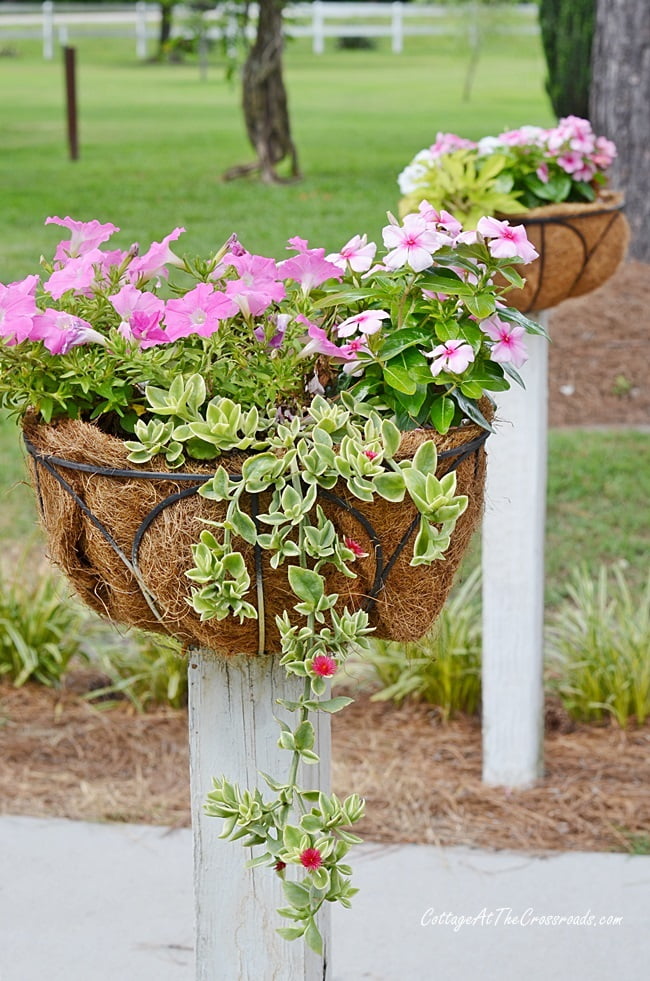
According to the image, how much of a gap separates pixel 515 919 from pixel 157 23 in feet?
118

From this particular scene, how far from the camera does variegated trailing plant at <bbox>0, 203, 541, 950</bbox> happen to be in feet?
4.70

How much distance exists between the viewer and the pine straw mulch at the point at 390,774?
300 centimetres

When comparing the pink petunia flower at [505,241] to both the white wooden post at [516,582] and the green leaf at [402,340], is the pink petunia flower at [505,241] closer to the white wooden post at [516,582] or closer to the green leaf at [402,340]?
the green leaf at [402,340]

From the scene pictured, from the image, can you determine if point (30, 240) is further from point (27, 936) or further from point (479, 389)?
point (479, 389)

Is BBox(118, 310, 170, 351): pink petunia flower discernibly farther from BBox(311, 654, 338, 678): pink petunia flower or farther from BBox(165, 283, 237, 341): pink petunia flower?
BBox(311, 654, 338, 678): pink petunia flower

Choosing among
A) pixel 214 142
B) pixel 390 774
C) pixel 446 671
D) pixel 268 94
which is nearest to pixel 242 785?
pixel 390 774

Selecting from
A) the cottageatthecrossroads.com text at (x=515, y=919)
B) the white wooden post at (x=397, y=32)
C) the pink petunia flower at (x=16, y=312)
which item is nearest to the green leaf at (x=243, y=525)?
the pink petunia flower at (x=16, y=312)

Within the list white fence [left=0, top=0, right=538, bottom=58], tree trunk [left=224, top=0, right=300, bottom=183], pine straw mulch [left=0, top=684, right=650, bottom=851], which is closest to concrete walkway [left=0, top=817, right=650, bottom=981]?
pine straw mulch [left=0, top=684, right=650, bottom=851]

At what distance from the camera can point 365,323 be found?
5.10 feet

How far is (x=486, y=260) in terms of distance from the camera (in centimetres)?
158

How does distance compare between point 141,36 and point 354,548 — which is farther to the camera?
point 141,36

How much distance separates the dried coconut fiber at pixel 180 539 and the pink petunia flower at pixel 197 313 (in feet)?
0.50

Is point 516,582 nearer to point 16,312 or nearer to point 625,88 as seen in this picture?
point 16,312

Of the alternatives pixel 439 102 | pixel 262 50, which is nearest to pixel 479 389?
pixel 262 50
